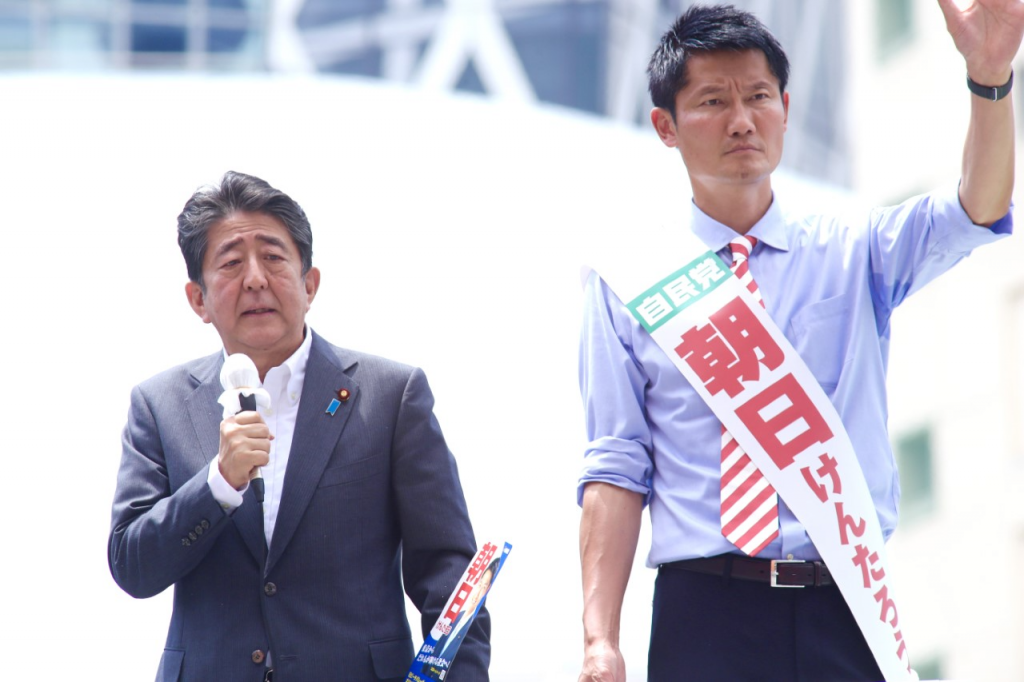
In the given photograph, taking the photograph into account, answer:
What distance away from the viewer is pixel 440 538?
2908 mm

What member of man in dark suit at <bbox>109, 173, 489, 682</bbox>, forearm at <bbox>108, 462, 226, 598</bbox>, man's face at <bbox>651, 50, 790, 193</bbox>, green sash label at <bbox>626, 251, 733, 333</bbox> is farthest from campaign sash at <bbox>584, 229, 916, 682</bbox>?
forearm at <bbox>108, 462, 226, 598</bbox>

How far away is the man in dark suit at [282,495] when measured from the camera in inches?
109

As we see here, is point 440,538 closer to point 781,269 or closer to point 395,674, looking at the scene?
point 395,674

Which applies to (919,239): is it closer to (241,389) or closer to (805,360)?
(805,360)

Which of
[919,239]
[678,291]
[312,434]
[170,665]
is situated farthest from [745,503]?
[170,665]

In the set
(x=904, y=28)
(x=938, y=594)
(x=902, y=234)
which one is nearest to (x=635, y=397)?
(x=902, y=234)

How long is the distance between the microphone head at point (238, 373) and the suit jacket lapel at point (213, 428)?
25 cm

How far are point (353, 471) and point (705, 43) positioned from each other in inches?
43.1

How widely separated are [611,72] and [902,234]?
1944 cm

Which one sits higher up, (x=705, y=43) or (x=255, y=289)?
(x=705, y=43)

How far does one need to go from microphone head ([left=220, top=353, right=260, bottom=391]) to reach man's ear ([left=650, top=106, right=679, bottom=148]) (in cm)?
96

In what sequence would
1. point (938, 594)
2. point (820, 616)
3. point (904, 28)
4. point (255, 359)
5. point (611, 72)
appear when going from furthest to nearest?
point (611, 72) → point (904, 28) → point (938, 594) → point (255, 359) → point (820, 616)

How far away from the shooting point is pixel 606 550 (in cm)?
271

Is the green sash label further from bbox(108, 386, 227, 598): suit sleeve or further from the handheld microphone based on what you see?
bbox(108, 386, 227, 598): suit sleeve
